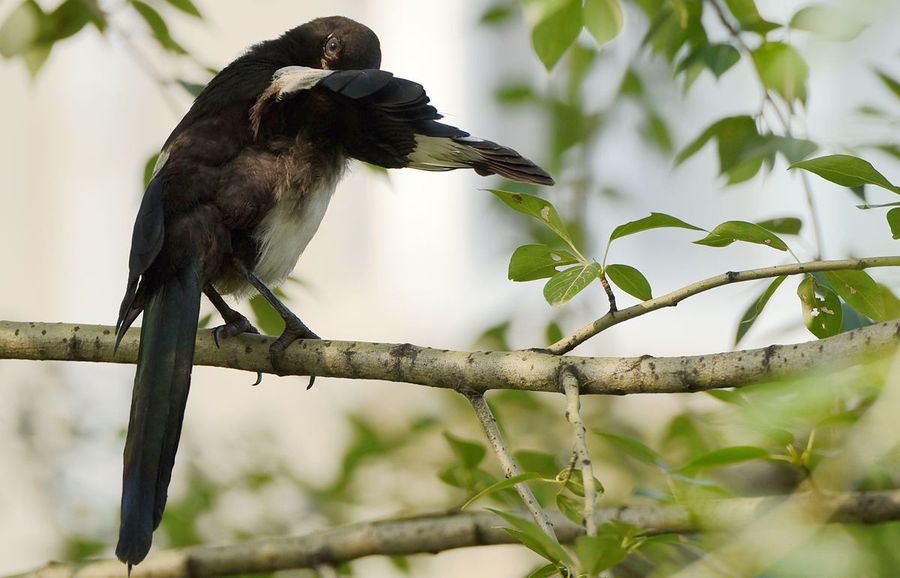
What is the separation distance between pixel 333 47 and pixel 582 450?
1.44 meters

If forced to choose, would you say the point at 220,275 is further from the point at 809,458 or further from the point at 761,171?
the point at 809,458

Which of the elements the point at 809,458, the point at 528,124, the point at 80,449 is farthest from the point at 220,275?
the point at 528,124

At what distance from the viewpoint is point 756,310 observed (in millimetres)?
1146

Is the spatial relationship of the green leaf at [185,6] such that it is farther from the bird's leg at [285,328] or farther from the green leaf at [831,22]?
the green leaf at [831,22]

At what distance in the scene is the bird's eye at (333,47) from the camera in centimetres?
216

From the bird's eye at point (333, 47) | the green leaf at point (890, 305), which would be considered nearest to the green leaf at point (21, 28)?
the bird's eye at point (333, 47)

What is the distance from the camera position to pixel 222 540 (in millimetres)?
2143

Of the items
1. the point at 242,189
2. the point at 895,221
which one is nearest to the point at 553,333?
the point at 242,189

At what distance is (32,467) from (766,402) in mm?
2339

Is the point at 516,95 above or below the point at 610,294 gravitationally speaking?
below

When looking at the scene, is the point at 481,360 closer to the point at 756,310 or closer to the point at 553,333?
the point at 756,310

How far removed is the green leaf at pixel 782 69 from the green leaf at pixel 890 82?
130mm

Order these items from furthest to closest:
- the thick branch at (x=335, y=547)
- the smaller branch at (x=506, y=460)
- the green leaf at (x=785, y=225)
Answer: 1. the thick branch at (x=335, y=547)
2. the green leaf at (x=785, y=225)
3. the smaller branch at (x=506, y=460)

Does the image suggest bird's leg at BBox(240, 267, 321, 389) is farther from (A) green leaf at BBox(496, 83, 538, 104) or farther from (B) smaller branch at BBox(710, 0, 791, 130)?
(A) green leaf at BBox(496, 83, 538, 104)
